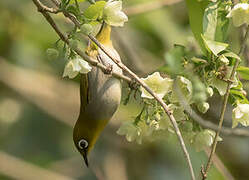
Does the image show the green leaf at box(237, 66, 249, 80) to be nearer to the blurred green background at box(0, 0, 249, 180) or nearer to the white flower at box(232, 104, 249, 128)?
the white flower at box(232, 104, 249, 128)

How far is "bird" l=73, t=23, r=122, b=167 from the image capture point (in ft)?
12.4

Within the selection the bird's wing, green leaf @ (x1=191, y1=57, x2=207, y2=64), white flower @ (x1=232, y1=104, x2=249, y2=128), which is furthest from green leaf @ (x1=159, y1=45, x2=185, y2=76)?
the bird's wing

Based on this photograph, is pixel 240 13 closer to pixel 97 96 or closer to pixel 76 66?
pixel 76 66

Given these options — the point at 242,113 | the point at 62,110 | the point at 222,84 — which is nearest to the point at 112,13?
the point at 222,84

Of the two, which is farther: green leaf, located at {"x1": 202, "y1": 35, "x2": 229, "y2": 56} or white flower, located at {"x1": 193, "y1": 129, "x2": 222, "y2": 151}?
white flower, located at {"x1": 193, "y1": 129, "x2": 222, "y2": 151}

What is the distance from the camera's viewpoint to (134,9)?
5953 millimetres

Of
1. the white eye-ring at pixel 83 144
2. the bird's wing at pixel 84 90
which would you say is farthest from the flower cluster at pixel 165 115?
the white eye-ring at pixel 83 144

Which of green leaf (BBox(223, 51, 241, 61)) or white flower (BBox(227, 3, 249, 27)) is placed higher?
white flower (BBox(227, 3, 249, 27))

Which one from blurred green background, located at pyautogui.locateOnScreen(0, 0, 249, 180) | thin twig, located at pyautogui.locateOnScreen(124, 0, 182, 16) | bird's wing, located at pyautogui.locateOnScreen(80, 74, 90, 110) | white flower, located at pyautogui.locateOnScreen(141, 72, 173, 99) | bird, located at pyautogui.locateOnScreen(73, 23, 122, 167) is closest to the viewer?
white flower, located at pyautogui.locateOnScreen(141, 72, 173, 99)

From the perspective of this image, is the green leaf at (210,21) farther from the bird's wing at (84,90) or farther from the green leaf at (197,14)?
the bird's wing at (84,90)

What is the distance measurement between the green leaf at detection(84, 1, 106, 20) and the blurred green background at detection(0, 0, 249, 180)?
311cm

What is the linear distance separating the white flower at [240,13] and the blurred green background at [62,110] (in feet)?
10.4

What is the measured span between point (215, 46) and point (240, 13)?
8.4 inches

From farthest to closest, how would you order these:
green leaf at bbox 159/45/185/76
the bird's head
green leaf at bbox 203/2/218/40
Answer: the bird's head → green leaf at bbox 203/2/218/40 → green leaf at bbox 159/45/185/76
